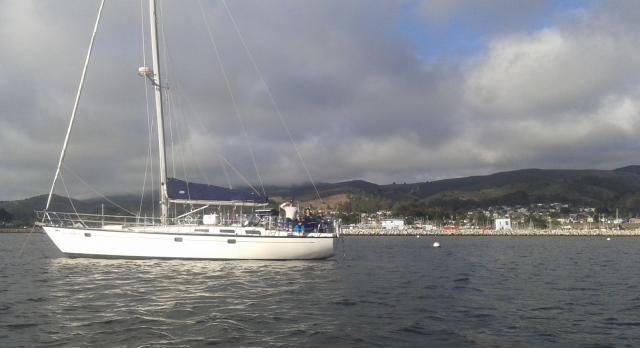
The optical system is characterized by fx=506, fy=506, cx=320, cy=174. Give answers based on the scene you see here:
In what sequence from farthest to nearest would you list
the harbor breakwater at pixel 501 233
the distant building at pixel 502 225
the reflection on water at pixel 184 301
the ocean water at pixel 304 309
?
1. the distant building at pixel 502 225
2. the harbor breakwater at pixel 501 233
3. the reflection on water at pixel 184 301
4. the ocean water at pixel 304 309

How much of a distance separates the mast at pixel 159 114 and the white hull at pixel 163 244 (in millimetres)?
2042

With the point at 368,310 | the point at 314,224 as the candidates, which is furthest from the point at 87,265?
the point at 368,310

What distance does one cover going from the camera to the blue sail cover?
31641 millimetres

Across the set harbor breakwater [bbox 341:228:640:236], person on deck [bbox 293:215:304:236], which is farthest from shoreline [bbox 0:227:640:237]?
person on deck [bbox 293:215:304:236]

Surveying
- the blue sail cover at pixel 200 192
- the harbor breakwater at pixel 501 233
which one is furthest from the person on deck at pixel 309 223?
the harbor breakwater at pixel 501 233

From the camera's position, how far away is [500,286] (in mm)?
22375

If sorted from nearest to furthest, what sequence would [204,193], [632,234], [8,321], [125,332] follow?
[125,332] → [8,321] → [204,193] → [632,234]

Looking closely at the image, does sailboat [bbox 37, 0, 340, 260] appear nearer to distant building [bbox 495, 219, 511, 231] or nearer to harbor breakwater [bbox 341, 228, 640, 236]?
harbor breakwater [bbox 341, 228, 640, 236]

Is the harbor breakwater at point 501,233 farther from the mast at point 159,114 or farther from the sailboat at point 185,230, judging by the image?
the mast at point 159,114

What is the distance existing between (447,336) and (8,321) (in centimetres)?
1142

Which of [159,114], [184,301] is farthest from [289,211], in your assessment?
[184,301]

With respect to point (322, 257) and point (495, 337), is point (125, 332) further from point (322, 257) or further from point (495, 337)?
point (322, 257)

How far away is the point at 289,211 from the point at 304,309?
18085 millimetres

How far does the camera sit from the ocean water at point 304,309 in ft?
39.0
